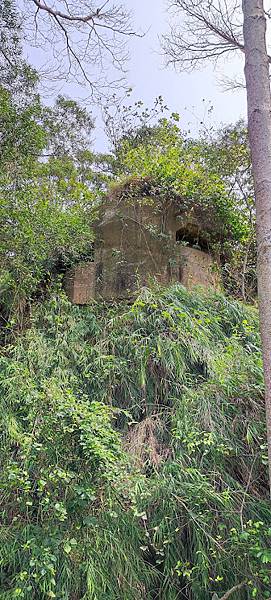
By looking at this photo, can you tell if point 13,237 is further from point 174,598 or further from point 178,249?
point 174,598

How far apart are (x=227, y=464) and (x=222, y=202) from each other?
3.34 m

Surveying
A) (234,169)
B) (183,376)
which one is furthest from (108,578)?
(234,169)

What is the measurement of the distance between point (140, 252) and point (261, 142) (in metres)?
2.62

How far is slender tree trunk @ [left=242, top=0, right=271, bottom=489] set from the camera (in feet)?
7.80

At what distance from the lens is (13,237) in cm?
435

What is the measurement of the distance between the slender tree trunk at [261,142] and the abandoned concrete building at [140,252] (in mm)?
2317

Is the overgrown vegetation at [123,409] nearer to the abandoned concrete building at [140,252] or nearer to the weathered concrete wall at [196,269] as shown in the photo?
the abandoned concrete building at [140,252]

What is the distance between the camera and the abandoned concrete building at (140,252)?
5035 millimetres

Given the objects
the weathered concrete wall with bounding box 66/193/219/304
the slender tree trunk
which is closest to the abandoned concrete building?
the weathered concrete wall with bounding box 66/193/219/304

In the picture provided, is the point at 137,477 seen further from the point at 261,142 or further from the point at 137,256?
the point at 137,256

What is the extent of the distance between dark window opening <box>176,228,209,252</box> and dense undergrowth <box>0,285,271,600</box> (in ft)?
6.69

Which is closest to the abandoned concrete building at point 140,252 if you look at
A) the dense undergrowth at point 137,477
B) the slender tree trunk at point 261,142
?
the dense undergrowth at point 137,477

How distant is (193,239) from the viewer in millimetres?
5645

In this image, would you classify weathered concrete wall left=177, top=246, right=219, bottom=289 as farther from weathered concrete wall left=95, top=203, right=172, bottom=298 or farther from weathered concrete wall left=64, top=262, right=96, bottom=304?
weathered concrete wall left=64, top=262, right=96, bottom=304
